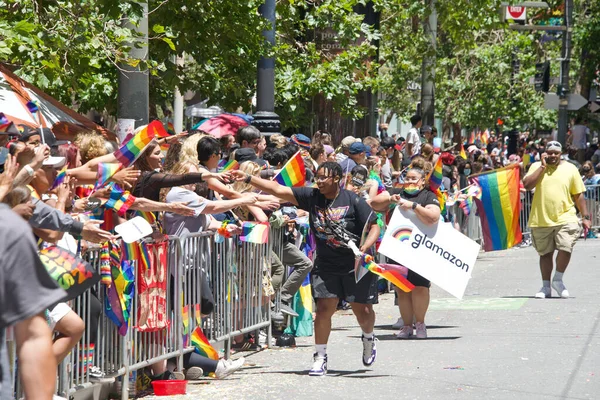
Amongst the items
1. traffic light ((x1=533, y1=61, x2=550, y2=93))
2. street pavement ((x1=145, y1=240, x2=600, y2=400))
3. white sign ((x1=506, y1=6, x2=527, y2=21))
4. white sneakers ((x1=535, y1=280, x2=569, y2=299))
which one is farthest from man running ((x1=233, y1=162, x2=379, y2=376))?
traffic light ((x1=533, y1=61, x2=550, y2=93))

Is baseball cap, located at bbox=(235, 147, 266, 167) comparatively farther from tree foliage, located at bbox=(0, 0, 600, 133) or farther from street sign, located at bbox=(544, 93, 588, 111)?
street sign, located at bbox=(544, 93, 588, 111)

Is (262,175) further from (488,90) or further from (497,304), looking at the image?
(488,90)

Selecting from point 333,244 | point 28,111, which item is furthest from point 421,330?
point 28,111

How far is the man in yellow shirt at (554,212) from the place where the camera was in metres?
13.7

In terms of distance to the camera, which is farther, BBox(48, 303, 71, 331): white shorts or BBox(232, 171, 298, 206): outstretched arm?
BBox(232, 171, 298, 206): outstretched arm

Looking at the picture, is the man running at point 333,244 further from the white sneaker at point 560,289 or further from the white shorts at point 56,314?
the white sneaker at point 560,289

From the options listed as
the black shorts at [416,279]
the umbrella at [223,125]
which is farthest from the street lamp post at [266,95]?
the black shorts at [416,279]

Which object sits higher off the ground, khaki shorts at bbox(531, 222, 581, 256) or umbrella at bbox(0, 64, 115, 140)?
umbrella at bbox(0, 64, 115, 140)

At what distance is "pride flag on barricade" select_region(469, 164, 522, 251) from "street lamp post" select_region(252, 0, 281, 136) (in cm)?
410

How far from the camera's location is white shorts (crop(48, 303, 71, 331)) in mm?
6305

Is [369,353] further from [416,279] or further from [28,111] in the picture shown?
[28,111]

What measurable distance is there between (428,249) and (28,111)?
3.98 m

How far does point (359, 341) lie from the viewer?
1080 cm

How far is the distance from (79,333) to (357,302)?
3260 mm
